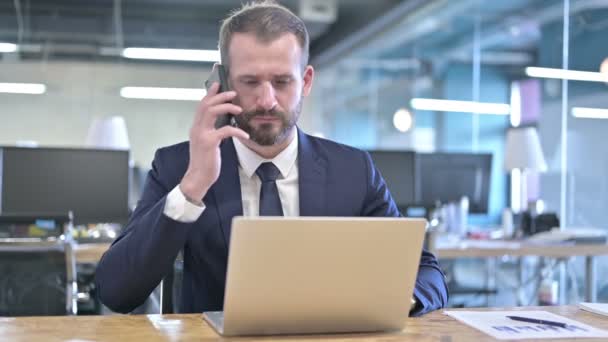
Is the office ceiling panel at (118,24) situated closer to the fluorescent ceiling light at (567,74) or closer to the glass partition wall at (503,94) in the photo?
the glass partition wall at (503,94)

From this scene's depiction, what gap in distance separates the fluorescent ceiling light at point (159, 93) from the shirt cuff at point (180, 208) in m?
10.4

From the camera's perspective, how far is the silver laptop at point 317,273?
1.14 m

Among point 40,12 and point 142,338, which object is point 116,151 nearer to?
point 142,338

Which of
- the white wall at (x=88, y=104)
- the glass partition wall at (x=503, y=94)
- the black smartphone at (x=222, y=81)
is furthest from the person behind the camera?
the white wall at (x=88, y=104)

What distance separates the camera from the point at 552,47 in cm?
589

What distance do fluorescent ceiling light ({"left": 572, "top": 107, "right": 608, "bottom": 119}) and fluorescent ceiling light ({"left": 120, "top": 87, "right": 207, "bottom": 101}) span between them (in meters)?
7.23

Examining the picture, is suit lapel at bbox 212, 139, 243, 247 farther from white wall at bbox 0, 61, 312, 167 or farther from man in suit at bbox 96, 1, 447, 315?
white wall at bbox 0, 61, 312, 167

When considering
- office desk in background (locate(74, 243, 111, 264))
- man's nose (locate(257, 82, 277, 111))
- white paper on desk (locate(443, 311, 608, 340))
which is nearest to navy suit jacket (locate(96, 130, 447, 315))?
white paper on desk (locate(443, 311, 608, 340))

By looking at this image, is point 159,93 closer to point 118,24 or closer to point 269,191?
point 118,24

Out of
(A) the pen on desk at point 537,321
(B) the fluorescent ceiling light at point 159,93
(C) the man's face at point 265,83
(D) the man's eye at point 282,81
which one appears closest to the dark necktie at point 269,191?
(C) the man's face at point 265,83

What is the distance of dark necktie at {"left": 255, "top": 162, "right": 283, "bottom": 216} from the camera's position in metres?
1.68

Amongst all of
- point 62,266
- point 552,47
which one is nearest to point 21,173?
point 62,266

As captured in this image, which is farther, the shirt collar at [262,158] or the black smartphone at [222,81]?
the shirt collar at [262,158]

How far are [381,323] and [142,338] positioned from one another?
42 cm
